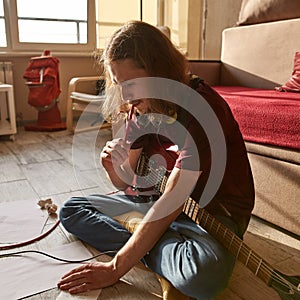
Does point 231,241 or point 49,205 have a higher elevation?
point 231,241

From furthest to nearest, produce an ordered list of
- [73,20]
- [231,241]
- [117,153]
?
1. [73,20]
2. [117,153]
3. [231,241]

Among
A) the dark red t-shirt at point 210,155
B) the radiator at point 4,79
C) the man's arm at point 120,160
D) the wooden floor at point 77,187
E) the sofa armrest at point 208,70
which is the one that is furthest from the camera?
the radiator at point 4,79

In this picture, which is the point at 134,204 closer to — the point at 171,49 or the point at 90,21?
the point at 171,49

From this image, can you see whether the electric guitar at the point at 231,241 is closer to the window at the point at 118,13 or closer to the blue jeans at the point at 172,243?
the blue jeans at the point at 172,243

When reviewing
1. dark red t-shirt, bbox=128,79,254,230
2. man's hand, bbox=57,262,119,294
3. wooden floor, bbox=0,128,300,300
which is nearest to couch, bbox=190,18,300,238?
wooden floor, bbox=0,128,300,300

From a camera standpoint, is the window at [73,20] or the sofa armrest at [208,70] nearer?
the sofa armrest at [208,70]

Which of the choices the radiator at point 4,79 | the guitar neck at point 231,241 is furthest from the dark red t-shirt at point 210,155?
the radiator at point 4,79

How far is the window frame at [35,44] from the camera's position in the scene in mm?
2893

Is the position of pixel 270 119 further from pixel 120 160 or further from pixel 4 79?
pixel 4 79

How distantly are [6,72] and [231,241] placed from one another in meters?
2.60

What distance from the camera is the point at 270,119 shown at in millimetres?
1124

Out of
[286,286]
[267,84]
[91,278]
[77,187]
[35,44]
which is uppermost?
[35,44]

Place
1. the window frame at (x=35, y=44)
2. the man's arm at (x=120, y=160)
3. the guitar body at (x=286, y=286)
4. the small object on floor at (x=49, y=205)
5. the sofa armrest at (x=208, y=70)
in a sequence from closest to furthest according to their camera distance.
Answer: the guitar body at (x=286, y=286) → the man's arm at (x=120, y=160) → the small object on floor at (x=49, y=205) → the sofa armrest at (x=208, y=70) → the window frame at (x=35, y=44)

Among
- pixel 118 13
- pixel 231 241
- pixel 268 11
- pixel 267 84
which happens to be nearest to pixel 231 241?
pixel 231 241
